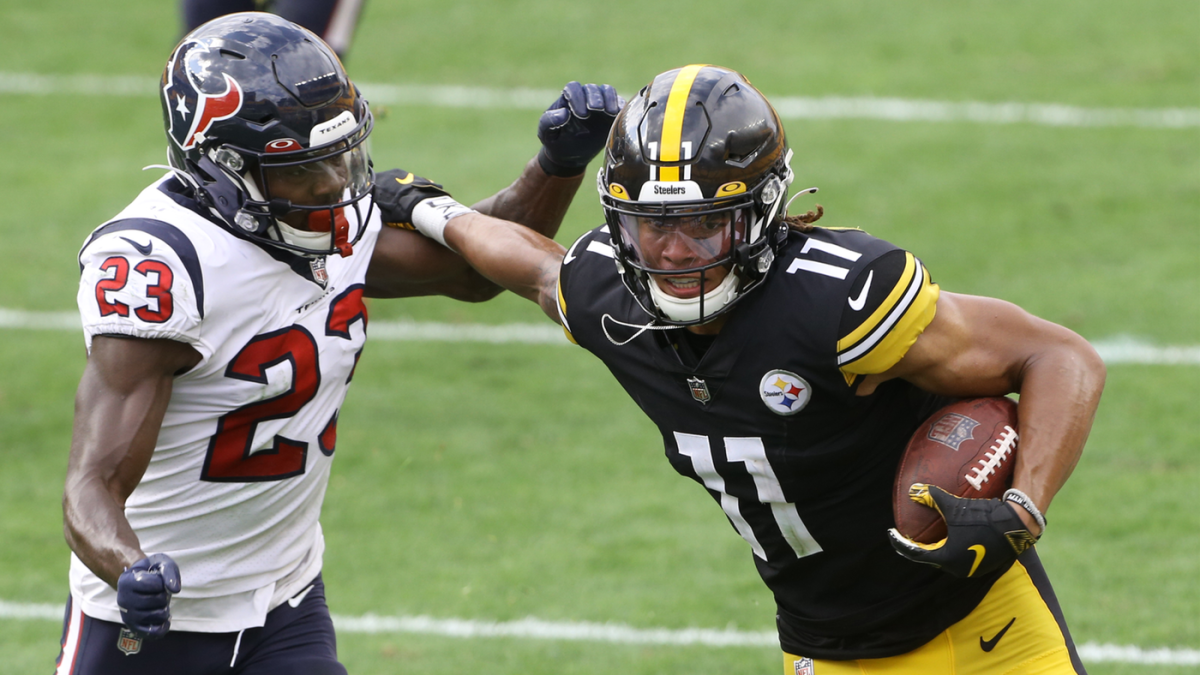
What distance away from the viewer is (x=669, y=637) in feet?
17.4

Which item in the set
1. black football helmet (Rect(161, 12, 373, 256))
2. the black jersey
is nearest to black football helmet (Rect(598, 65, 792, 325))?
Answer: the black jersey

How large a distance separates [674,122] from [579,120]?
2.49 feet

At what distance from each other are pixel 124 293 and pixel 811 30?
8699 millimetres

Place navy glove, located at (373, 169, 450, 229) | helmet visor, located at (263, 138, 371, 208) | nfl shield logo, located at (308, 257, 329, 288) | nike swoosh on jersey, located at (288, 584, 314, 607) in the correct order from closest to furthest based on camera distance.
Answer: helmet visor, located at (263, 138, 371, 208), nfl shield logo, located at (308, 257, 329, 288), nike swoosh on jersey, located at (288, 584, 314, 607), navy glove, located at (373, 169, 450, 229)

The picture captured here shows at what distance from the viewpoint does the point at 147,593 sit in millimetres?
2844

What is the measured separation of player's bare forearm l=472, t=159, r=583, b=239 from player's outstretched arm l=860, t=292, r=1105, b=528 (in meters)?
1.33

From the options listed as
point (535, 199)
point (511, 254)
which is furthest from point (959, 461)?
point (535, 199)

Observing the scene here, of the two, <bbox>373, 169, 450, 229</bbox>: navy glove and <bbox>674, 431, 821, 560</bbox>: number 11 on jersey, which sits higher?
<bbox>373, 169, 450, 229</bbox>: navy glove

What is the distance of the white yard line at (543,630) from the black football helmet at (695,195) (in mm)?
2384

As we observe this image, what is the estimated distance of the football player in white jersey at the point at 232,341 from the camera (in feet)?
10.6

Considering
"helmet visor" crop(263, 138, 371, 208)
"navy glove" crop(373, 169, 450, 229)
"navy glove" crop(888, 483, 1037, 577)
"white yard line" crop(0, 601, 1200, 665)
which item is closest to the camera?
"navy glove" crop(888, 483, 1037, 577)

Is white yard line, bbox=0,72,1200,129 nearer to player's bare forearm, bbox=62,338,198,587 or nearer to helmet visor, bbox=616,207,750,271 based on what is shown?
helmet visor, bbox=616,207,750,271

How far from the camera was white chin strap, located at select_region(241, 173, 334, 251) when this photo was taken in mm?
3506

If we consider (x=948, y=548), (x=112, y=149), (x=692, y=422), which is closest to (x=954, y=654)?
(x=948, y=548)
